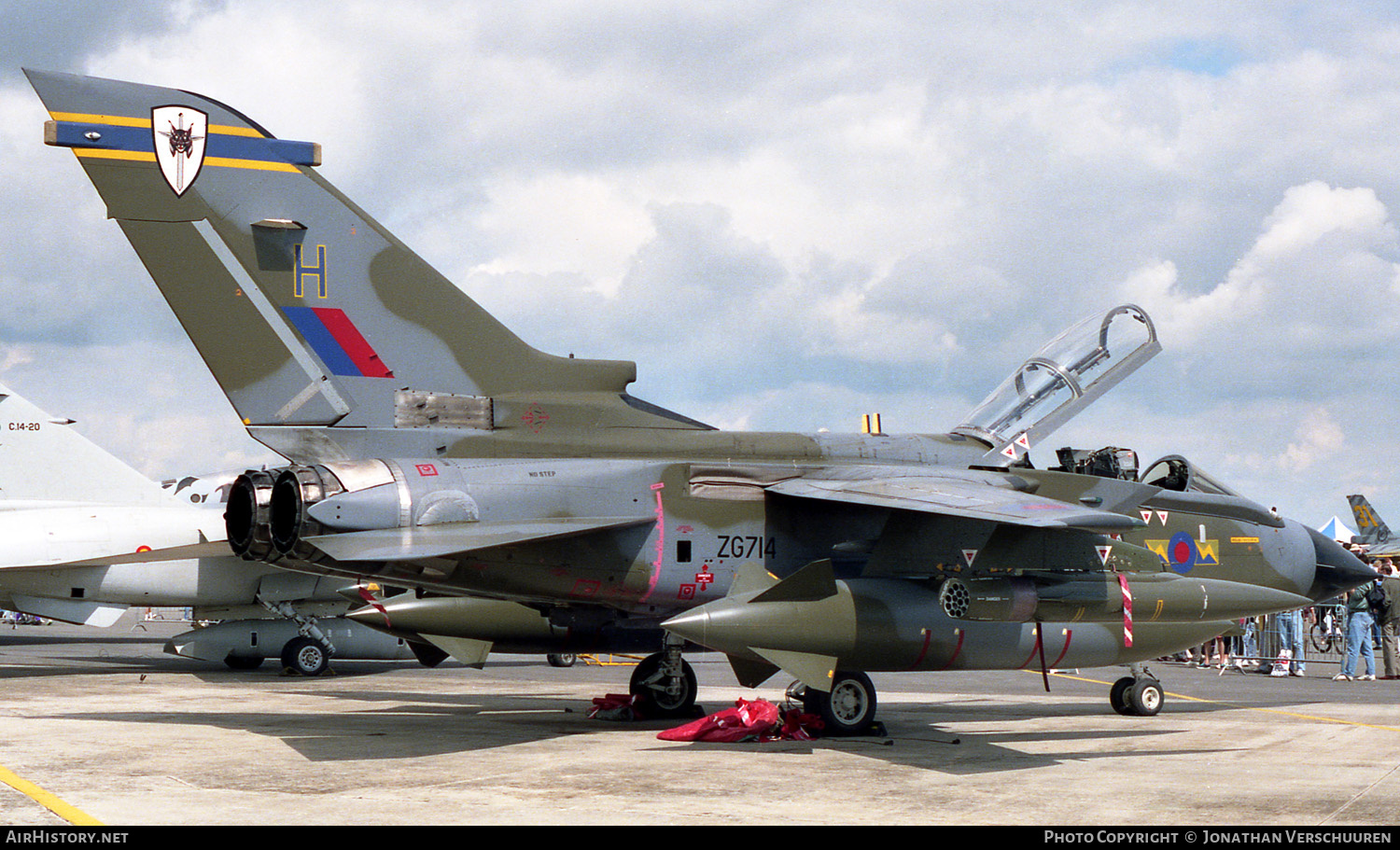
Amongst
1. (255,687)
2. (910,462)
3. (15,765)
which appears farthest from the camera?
(255,687)

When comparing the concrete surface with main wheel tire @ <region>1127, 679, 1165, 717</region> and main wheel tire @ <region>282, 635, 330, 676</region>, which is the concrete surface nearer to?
main wheel tire @ <region>1127, 679, 1165, 717</region>

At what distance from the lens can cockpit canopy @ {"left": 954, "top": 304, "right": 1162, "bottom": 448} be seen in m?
12.5

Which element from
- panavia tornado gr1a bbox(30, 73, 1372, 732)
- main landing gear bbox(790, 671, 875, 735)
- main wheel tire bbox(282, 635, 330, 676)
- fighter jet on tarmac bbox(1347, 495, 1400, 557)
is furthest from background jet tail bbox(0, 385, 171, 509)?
fighter jet on tarmac bbox(1347, 495, 1400, 557)

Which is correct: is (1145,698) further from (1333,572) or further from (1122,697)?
(1333,572)

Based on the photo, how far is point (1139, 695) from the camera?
12.8 meters

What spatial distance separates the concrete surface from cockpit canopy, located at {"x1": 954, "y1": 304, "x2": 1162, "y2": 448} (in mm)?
2997

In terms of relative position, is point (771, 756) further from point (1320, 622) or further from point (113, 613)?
point (1320, 622)

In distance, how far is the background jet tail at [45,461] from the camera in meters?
21.1

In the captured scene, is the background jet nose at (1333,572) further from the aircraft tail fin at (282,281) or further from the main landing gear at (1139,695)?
the aircraft tail fin at (282,281)

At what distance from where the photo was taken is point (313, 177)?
35.7 feet

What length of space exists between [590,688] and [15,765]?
865 cm

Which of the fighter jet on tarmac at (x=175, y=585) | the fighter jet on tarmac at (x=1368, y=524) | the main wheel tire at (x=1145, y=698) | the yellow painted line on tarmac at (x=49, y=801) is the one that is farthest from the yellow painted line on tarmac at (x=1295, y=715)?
the fighter jet on tarmac at (x=1368, y=524)

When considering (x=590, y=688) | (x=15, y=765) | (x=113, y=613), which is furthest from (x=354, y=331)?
(x=113, y=613)

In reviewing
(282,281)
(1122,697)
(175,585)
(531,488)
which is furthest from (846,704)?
(175,585)
